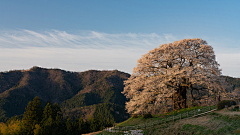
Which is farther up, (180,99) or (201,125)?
(180,99)

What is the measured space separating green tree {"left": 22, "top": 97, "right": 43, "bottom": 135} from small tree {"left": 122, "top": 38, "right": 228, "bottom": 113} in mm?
50218

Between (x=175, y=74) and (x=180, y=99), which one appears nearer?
(x=175, y=74)

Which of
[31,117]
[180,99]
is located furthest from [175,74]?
[31,117]

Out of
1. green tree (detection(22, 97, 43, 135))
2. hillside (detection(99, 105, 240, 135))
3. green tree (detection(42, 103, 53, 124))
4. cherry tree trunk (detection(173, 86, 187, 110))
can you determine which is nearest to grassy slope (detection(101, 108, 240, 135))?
hillside (detection(99, 105, 240, 135))

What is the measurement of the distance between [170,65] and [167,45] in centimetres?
444

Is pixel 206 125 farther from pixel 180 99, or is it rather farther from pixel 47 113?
pixel 47 113

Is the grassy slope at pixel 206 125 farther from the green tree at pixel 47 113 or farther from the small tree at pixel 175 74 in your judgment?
the green tree at pixel 47 113

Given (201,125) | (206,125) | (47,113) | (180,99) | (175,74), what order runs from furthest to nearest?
(47,113) → (180,99) → (175,74) → (201,125) → (206,125)

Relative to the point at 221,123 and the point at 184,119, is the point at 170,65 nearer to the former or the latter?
the point at 184,119

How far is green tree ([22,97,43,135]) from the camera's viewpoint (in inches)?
2953

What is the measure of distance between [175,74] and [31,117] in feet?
208

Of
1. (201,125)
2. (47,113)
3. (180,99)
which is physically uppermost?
(180,99)

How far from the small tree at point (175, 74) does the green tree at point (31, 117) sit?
50218 mm

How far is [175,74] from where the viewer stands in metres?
37.1
